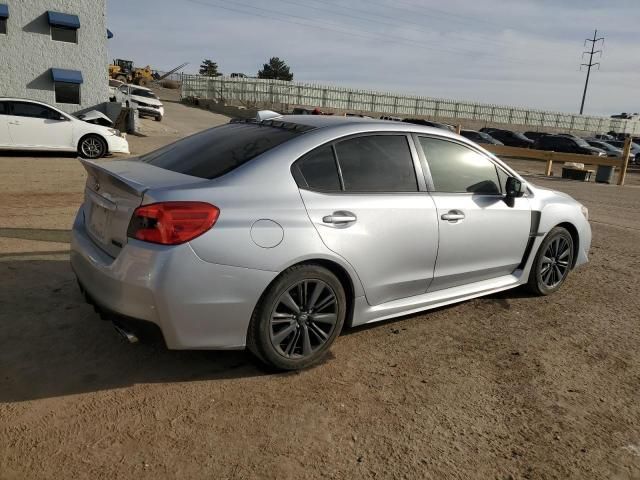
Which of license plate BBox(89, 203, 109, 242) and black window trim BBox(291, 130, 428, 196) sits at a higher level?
black window trim BBox(291, 130, 428, 196)

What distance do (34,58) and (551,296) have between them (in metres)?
22.6

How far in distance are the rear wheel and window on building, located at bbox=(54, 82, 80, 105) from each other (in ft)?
35.9

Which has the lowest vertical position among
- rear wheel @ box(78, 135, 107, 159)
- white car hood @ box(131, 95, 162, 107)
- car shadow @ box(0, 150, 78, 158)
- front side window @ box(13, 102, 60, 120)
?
car shadow @ box(0, 150, 78, 158)

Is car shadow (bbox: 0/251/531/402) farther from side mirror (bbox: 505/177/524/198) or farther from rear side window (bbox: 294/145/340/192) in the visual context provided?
side mirror (bbox: 505/177/524/198)

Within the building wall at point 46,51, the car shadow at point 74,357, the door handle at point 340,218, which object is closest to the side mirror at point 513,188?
the door handle at point 340,218

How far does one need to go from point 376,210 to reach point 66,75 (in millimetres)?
22296

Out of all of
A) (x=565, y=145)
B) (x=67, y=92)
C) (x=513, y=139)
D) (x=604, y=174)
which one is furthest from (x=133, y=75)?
(x=604, y=174)

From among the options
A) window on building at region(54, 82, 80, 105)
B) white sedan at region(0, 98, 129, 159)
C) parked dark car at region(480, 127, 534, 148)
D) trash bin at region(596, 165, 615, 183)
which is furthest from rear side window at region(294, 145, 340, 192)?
parked dark car at region(480, 127, 534, 148)

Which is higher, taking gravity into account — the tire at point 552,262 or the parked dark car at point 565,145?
the parked dark car at point 565,145

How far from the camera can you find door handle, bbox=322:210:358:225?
11.0ft

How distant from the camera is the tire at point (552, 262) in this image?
Result: 4.91 meters

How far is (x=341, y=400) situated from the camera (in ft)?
10.2

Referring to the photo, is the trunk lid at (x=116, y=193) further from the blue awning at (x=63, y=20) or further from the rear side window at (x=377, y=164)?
the blue awning at (x=63, y=20)

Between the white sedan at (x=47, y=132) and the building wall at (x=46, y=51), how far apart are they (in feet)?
33.9
